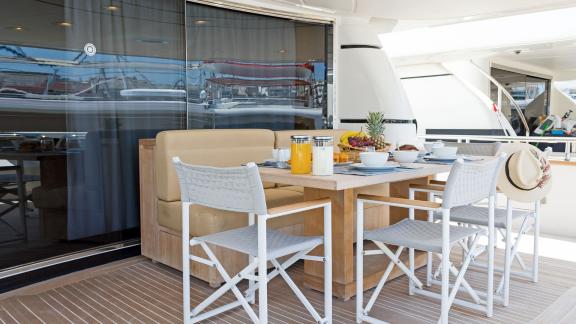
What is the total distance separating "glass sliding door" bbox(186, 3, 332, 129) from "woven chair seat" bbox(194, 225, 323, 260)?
2096 mm

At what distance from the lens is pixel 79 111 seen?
3.46 metres

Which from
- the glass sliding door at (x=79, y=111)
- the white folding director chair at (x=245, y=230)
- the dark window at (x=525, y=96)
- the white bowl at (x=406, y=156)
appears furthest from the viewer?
the dark window at (x=525, y=96)

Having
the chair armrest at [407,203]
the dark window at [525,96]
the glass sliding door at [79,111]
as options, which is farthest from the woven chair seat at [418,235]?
the dark window at [525,96]

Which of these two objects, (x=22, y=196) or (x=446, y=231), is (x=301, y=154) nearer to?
(x=446, y=231)

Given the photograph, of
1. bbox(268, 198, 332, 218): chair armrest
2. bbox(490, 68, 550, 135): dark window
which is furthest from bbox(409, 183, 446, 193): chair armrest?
bbox(490, 68, 550, 135): dark window

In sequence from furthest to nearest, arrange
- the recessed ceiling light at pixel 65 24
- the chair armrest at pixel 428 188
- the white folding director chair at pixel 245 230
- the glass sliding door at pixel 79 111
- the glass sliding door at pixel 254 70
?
the glass sliding door at pixel 254 70
the recessed ceiling light at pixel 65 24
the glass sliding door at pixel 79 111
the chair armrest at pixel 428 188
the white folding director chair at pixel 245 230

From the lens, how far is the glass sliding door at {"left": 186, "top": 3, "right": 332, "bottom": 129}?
420 centimetres

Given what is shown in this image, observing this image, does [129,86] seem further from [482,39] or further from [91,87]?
[482,39]

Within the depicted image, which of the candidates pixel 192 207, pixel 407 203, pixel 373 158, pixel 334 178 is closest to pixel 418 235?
pixel 407 203

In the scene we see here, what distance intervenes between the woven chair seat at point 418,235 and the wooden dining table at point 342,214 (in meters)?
0.25

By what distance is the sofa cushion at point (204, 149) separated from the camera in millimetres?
3262

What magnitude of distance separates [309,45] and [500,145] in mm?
2459

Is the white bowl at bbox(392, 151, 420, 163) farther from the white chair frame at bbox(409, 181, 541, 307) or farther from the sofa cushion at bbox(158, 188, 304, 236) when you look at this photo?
the sofa cushion at bbox(158, 188, 304, 236)

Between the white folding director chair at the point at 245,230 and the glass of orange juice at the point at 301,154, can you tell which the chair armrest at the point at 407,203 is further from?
the glass of orange juice at the point at 301,154
